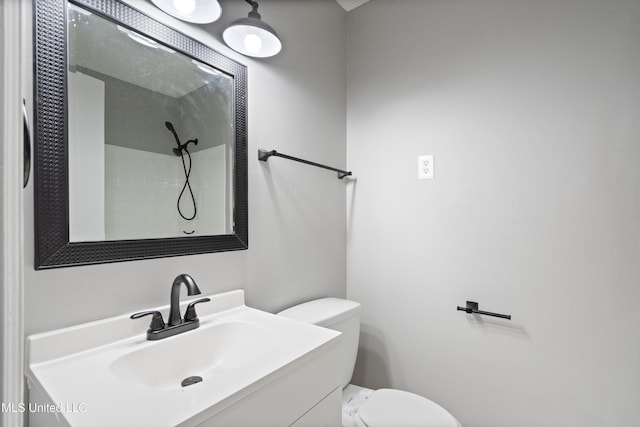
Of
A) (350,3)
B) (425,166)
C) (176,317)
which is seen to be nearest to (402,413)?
(176,317)

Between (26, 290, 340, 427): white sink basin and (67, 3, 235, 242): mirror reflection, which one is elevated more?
(67, 3, 235, 242): mirror reflection

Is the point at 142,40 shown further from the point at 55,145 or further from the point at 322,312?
the point at 322,312

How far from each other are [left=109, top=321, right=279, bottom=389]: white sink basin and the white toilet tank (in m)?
0.32

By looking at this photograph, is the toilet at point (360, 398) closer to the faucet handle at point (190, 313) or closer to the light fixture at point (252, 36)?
the faucet handle at point (190, 313)

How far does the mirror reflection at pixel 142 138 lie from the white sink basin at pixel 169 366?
28 cm

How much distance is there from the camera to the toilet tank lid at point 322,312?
4.09 feet

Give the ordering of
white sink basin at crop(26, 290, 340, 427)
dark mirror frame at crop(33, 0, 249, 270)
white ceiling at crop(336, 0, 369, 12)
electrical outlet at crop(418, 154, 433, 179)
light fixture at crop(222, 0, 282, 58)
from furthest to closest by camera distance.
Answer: white ceiling at crop(336, 0, 369, 12), electrical outlet at crop(418, 154, 433, 179), light fixture at crop(222, 0, 282, 58), dark mirror frame at crop(33, 0, 249, 270), white sink basin at crop(26, 290, 340, 427)

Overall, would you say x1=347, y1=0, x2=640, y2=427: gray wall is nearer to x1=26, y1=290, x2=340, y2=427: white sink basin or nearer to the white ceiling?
the white ceiling

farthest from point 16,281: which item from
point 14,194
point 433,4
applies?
point 433,4

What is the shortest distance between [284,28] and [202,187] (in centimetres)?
91

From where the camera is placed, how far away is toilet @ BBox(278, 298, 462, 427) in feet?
3.60

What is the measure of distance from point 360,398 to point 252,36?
69.7 inches

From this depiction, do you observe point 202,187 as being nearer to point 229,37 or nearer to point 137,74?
point 137,74

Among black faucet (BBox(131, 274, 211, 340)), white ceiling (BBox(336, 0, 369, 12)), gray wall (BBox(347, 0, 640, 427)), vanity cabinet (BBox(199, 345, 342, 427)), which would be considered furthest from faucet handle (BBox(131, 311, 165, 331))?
white ceiling (BBox(336, 0, 369, 12))
